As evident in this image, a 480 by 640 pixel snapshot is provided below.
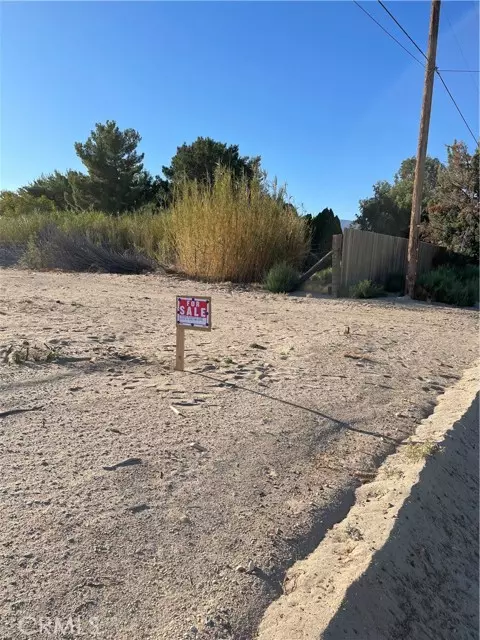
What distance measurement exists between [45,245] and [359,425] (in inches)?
632

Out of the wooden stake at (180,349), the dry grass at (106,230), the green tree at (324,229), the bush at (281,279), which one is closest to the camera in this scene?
the wooden stake at (180,349)

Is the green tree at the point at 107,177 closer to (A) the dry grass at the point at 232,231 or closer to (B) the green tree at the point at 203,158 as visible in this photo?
(B) the green tree at the point at 203,158

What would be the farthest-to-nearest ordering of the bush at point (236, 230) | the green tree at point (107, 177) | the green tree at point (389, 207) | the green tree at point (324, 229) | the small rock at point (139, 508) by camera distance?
the green tree at point (389, 207) < the green tree at point (107, 177) < the green tree at point (324, 229) < the bush at point (236, 230) < the small rock at point (139, 508)

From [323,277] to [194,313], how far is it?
10287mm

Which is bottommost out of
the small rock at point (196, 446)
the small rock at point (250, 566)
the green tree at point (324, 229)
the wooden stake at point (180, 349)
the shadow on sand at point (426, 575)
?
the shadow on sand at point (426, 575)

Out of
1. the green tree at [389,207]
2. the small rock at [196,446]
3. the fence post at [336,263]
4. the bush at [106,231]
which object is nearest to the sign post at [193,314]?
the small rock at [196,446]

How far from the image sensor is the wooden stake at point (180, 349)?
5.22 m

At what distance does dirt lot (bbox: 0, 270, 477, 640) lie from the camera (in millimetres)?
2229

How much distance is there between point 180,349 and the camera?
529 cm

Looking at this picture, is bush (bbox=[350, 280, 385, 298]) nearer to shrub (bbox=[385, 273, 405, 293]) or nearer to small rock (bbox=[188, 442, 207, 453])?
shrub (bbox=[385, 273, 405, 293])

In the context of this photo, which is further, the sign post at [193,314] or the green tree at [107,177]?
the green tree at [107,177]

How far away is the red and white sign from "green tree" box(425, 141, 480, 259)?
758 inches

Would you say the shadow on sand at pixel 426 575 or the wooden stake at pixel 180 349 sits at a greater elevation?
the wooden stake at pixel 180 349

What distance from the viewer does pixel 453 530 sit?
3256 mm
